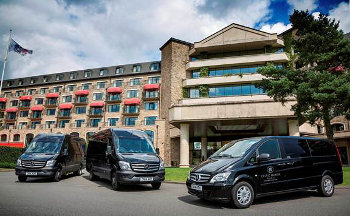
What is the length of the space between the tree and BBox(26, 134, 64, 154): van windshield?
1345 cm

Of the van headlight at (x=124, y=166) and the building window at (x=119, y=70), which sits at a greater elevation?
the building window at (x=119, y=70)

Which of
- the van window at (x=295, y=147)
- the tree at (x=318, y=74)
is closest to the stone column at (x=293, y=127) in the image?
the tree at (x=318, y=74)

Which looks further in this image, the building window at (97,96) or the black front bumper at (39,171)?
the building window at (97,96)

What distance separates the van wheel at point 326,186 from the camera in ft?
24.6

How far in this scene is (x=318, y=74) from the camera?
51.1ft

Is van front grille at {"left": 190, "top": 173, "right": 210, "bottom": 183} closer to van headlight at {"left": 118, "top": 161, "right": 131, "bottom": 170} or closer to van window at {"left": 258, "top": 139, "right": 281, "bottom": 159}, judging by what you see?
van window at {"left": 258, "top": 139, "right": 281, "bottom": 159}

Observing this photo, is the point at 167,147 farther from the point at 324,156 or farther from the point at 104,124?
the point at 324,156

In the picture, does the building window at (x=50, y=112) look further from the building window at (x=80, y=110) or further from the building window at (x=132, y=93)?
the building window at (x=132, y=93)

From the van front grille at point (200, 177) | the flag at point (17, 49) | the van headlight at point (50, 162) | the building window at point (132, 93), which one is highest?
the building window at point (132, 93)

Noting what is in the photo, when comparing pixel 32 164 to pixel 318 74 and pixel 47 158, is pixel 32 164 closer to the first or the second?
pixel 47 158

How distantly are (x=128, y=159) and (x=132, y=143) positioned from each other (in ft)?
3.82

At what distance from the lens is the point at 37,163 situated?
1106cm

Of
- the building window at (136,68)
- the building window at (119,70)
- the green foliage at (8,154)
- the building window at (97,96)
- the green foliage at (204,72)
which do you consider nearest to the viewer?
the green foliage at (8,154)

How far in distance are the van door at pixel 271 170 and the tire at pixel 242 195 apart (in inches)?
12.9
